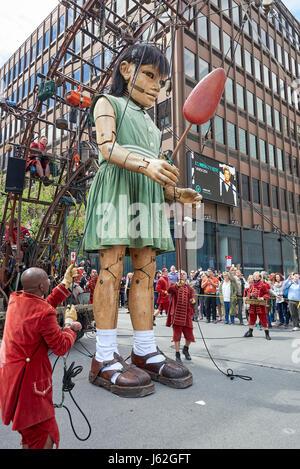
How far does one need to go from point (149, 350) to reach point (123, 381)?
20.0 inches

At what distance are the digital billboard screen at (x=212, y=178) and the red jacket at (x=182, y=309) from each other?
38.3 ft

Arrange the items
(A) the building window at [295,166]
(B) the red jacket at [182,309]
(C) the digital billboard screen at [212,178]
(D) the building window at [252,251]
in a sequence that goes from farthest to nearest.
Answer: (A) the building window at [295,166], (D) the building window at [252,251], (C) the digital billboard screen at [212,178], (B) the red jacket at [182,309]

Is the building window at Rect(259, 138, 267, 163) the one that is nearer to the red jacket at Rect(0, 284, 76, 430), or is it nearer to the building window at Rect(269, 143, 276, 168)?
the building window at Rect(269, 143, 276, 168)

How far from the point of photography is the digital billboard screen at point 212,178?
1652 centimetres

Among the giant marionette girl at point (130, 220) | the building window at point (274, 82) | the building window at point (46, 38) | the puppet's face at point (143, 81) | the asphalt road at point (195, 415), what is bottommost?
the asphalt road at point (195, 415)

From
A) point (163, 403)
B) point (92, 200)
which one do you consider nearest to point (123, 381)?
point (163, 403)

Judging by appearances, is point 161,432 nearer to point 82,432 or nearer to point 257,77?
point 82,432

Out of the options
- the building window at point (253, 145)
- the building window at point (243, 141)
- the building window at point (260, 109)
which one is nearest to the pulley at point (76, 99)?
the building window at point (243, 141)

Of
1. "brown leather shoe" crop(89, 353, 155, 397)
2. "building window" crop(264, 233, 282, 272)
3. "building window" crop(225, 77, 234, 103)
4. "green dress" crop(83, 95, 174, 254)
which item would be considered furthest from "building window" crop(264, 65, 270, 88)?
"brown leather shoe" crop(89, 353, 155, 397)

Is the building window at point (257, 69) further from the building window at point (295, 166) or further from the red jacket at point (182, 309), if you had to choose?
the red jacket at point (182, 309)

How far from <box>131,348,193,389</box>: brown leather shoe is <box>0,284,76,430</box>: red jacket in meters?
1.25

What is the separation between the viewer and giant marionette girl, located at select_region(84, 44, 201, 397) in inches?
110

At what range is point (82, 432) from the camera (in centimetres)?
203

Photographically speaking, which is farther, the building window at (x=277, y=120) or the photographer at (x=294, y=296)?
the building window at (x=277, y=120)
